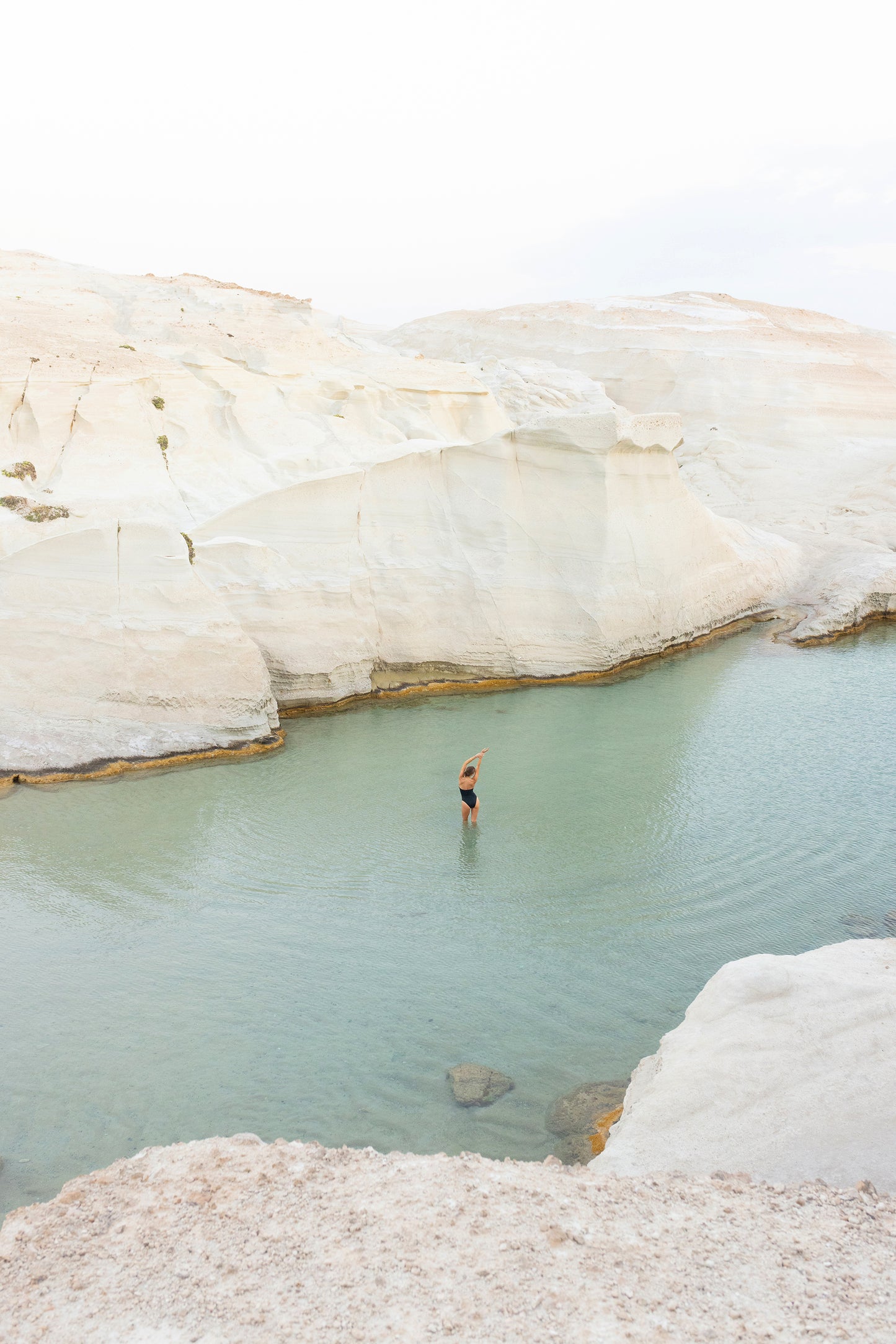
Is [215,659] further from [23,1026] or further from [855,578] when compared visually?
[855,578]

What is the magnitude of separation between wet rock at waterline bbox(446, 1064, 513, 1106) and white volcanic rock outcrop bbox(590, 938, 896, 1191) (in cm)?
91

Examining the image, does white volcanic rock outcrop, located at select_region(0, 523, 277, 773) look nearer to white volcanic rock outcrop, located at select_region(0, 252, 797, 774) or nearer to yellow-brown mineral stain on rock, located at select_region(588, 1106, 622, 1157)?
white volcanic rock outcrop, located at select_region(0, 252, 797, 774)

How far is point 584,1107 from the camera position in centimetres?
543

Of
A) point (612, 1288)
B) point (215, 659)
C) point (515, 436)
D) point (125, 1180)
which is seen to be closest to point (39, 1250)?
point (125, 1180)

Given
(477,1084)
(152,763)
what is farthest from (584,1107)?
(152,763)

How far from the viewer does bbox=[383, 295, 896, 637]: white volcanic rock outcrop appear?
19.9 metres

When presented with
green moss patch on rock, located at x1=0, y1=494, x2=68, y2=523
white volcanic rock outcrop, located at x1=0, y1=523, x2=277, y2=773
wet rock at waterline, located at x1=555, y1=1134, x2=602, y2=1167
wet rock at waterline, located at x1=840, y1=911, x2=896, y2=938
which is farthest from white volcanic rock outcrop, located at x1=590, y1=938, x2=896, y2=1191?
green moss patch on rock, located at x1=0, y1=494, x2=68, y2=523

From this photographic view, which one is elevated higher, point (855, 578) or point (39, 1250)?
point (855, 578)

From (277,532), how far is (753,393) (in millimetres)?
17952

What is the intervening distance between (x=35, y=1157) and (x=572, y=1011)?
A: 3402 mm

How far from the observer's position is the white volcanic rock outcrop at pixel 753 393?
19.9 meters

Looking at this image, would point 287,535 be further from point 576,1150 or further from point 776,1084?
point 776,1084

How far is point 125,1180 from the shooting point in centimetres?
422

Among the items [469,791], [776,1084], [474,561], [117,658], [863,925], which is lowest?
[863,925]
